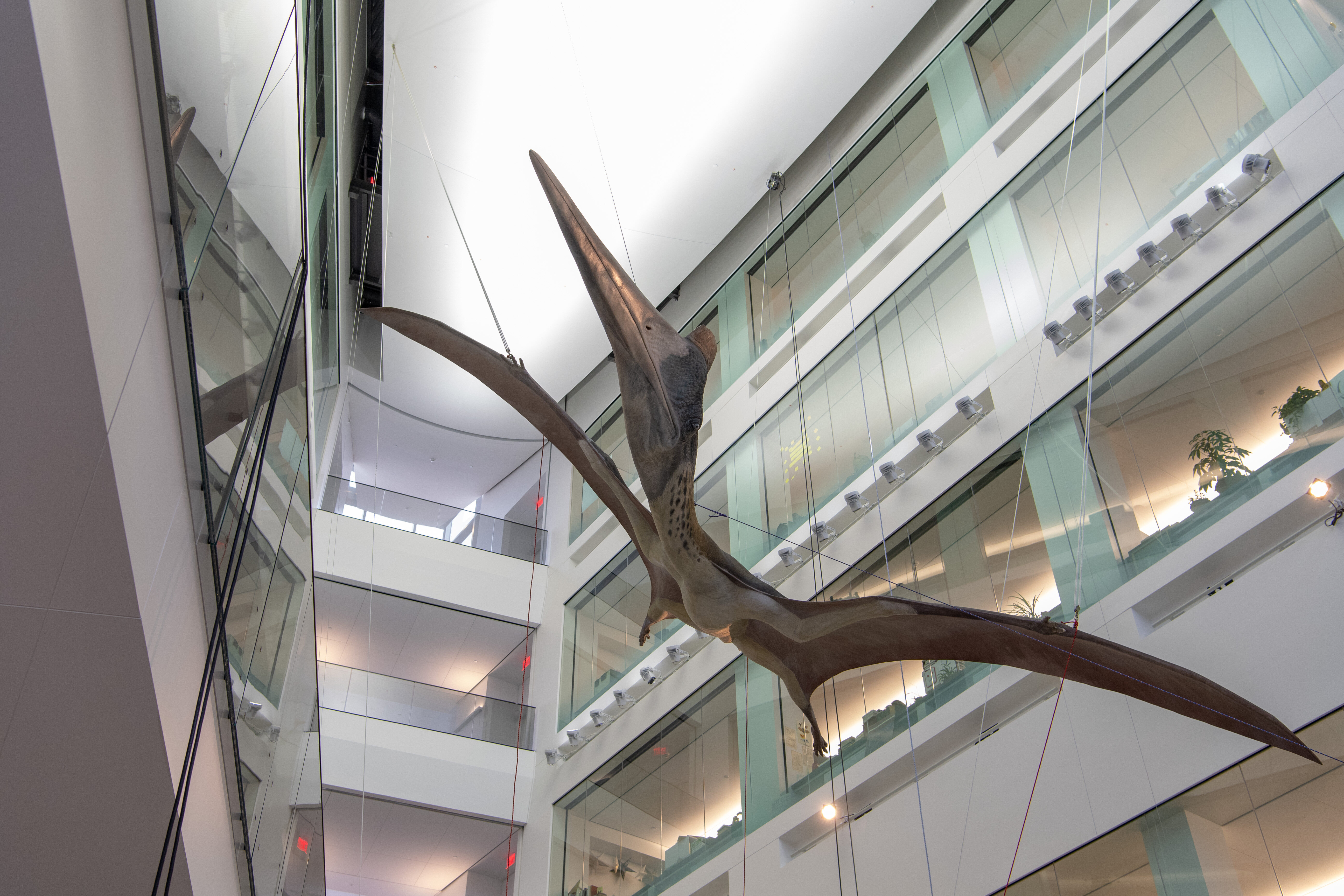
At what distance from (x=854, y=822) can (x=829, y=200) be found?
6.18m

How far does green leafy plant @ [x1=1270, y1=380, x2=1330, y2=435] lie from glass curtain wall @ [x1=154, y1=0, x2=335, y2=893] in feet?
16.4

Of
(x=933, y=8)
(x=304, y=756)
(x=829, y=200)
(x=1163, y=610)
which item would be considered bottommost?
(x=304, y=756)

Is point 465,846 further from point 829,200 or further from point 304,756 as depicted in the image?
point 829,200

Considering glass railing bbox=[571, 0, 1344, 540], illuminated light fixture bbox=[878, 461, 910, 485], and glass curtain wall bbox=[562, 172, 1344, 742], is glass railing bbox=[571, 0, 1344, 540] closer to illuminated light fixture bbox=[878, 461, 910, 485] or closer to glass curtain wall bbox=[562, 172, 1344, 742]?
illuminated light fixture bbox=[878, 461, 910, 485]

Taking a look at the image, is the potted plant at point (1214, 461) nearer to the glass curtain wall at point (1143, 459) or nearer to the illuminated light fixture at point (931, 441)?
the glass curtain wall at point (1143, 459)

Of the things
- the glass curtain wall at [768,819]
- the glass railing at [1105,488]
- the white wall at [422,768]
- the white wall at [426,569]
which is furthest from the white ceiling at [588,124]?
the glass curtain wall at [768,819]

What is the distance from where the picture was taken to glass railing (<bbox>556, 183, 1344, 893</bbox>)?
5297 mm

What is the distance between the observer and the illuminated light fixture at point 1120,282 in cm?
640

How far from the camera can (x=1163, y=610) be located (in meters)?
5.54

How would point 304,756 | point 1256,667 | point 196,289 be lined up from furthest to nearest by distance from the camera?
point 1256,667
point 304,756
point 196,289

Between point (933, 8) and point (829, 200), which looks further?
point (829, 200)

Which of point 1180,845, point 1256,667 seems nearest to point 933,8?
point 1256,667

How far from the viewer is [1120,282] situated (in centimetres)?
642

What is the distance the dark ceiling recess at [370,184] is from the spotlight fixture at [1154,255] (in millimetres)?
5941
